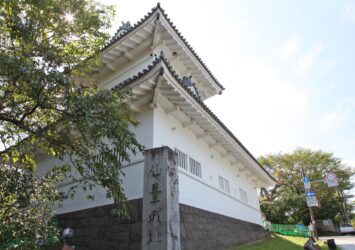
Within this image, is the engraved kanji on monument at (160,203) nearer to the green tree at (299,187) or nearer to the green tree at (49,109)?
the green tree at (49,109)

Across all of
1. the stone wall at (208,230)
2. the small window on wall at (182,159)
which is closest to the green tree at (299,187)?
the stone wall at (208,230)

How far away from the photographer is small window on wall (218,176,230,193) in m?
13.2

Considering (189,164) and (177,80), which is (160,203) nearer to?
(177,80)

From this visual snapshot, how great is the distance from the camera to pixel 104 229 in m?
8.38

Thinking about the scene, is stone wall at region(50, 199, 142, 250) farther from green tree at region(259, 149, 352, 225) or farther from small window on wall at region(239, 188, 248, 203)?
green tree at region(259, 149, 352, 225)

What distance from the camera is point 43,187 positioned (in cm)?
728

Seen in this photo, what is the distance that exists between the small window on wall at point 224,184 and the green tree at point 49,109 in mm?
7539

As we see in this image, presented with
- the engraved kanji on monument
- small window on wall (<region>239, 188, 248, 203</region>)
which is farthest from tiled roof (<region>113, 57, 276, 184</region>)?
the engraved kanji on monument

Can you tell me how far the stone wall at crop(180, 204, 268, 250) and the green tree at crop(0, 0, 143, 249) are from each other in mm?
3182

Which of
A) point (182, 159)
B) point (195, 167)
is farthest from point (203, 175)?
point (182, 159)

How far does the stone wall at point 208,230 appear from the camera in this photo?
8.73 metres

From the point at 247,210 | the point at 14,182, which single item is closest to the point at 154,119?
the point at 14,182

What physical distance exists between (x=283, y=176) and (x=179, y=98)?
3627 centimetres

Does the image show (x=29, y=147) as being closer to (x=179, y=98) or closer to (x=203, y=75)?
(x=179, y=98)
